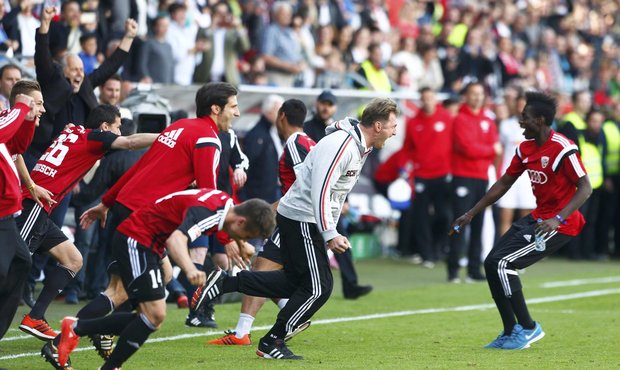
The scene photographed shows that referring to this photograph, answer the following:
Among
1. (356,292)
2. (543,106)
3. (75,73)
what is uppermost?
(75,73)

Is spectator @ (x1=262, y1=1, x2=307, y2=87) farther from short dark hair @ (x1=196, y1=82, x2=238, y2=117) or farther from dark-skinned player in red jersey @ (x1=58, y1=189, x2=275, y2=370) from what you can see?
dark-skinned player in red jersey @ (x1=58, y1=189, x2=275, y2=370)

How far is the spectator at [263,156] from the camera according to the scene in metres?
13.2

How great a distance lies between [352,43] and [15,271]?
1375 cm

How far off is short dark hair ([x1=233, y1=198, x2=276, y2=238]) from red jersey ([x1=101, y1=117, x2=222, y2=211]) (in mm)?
810

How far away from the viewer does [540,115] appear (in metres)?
9.66

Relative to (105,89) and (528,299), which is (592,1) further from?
(105,89)

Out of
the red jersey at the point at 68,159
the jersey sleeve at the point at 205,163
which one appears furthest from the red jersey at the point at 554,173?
the red jersey at the point at 68,159

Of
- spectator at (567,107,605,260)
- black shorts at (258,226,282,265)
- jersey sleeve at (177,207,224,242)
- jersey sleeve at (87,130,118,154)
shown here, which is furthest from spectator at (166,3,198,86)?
jersey sleeve at (177,207,224,242)

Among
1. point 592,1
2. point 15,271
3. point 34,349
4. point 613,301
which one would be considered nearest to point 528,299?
point 613,301

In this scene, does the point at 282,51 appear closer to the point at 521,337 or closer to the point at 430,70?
the point at 430,70

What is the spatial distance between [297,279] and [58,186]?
2056 millimetres

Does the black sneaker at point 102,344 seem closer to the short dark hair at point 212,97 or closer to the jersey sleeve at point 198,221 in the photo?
the jersey sleeve at point 198,221

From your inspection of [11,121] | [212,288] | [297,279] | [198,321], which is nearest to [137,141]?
[11,121]

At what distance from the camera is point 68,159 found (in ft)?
29.6
